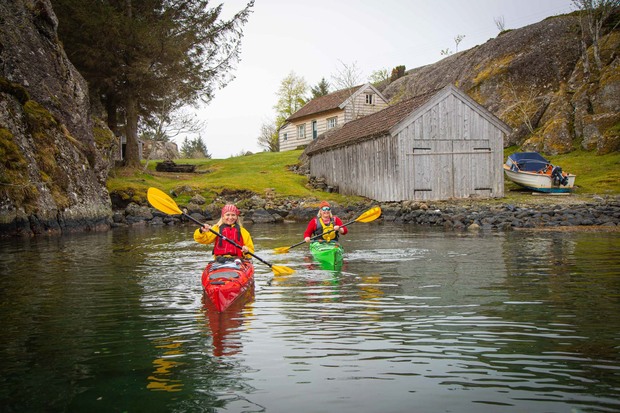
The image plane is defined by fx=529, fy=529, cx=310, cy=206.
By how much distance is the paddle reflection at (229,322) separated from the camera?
18.6 feet

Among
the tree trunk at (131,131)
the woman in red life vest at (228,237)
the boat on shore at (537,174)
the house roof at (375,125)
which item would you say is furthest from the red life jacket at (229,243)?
the tree trunk at (131,131)

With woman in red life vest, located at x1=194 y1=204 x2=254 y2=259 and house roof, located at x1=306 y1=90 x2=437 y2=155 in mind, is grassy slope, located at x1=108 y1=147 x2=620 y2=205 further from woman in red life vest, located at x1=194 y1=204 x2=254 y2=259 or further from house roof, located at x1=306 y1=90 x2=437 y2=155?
woman in red life vest, located at x1=194 y1=204 x2=254 y2=259

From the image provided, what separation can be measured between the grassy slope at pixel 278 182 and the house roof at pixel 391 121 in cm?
362

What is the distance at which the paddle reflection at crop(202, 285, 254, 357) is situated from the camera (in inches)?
223

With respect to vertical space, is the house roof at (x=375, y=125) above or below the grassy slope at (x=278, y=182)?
above

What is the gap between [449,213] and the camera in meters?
23.0

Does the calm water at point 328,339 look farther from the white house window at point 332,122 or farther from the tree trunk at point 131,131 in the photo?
the white house window at point 332,122

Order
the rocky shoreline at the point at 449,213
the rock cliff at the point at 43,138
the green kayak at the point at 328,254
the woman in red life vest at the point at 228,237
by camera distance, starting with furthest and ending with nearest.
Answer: the rock cliff at the point at 43,138, the rocky shoreline at the point at 449,213, the green kayak at the point at 328,254, the woman in red life vest at the point at 228,237

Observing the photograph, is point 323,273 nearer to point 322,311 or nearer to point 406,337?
point 322,311

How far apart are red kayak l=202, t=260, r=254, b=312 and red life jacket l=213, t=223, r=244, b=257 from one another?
599 millimetres

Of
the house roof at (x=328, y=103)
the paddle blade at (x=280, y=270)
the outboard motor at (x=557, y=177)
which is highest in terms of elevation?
the house roof at (x=328, y=103)

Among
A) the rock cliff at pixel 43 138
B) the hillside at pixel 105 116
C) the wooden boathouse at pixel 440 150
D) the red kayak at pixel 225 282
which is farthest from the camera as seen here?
the wooden boathouse at pixel 440 150

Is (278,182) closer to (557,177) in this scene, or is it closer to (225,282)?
(557,177)

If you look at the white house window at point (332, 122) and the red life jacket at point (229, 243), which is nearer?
the red life jacket at point (229, 243)
